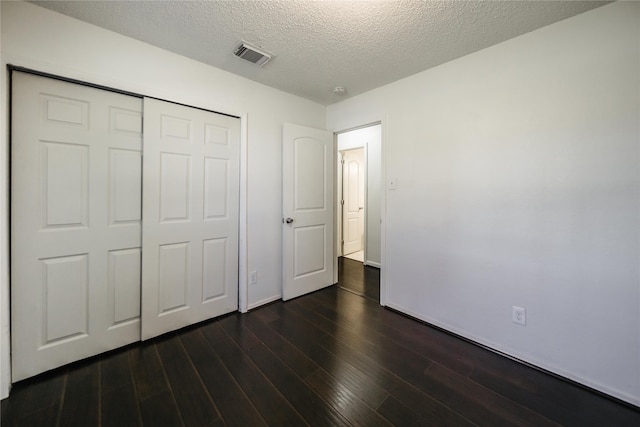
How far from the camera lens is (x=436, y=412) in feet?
4.48

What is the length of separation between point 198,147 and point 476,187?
2.40 metres

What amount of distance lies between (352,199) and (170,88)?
358cm

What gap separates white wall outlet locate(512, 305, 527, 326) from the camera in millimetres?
1796

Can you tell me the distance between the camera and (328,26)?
1.71 metres

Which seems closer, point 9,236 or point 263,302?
point 9,236

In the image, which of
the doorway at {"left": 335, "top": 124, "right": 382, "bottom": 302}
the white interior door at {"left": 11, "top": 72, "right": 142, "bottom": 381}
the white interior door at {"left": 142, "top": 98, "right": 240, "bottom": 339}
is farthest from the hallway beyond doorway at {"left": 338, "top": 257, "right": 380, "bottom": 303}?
the white interior door at {"left": 11, "top": 72, "right": 142, "bottom": 381}

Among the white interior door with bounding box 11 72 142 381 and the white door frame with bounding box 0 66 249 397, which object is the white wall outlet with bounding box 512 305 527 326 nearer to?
the white door frame with bounding box 0 66 249 397

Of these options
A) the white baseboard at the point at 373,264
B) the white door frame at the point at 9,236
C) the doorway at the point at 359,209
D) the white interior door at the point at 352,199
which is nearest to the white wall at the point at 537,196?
the doorway at the point at 359,209

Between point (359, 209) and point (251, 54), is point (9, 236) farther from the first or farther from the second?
point (359, 209)

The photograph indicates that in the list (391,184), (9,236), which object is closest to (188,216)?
(9,236)

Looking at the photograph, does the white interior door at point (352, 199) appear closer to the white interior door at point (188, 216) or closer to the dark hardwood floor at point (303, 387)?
the white interior door at point (188, 216)

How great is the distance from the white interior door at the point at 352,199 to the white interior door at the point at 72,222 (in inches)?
135

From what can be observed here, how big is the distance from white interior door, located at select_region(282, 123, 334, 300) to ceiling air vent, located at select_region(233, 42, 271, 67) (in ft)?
2.32

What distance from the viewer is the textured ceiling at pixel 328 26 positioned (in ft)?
5.01
